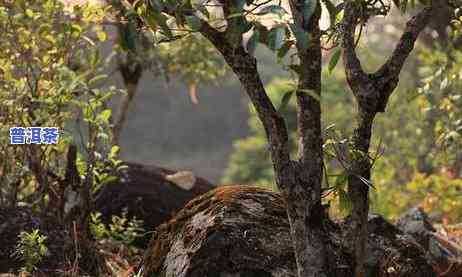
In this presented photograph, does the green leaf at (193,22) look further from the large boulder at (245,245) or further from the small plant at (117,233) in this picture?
the small plant at (117,233)

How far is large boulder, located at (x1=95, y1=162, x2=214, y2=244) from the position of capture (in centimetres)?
753

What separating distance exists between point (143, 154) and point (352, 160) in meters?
33.1

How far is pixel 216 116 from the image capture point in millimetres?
40094

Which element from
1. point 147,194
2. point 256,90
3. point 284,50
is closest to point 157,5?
point 284,50

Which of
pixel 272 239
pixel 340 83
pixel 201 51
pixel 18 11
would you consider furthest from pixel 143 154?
pixel 272 239

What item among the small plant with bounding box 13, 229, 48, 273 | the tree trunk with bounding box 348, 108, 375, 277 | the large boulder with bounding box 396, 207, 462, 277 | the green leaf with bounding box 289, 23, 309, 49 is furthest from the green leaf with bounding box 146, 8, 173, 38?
the large boulder with bounding box 396, 207, 462, 277

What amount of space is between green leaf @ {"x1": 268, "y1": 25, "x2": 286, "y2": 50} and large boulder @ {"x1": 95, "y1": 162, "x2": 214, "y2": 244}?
177 inches

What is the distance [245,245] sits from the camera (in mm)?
4363

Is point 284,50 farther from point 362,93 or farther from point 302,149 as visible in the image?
point 362,93

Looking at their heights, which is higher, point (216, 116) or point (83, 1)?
point (83, 1)

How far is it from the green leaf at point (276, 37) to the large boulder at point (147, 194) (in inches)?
177

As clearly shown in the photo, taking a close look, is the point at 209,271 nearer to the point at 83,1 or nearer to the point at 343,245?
the point at 343,245

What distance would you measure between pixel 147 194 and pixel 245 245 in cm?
349

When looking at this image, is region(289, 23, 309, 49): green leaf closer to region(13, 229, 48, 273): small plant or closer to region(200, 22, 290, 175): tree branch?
region(200, 22, 290, 175): tree branch
